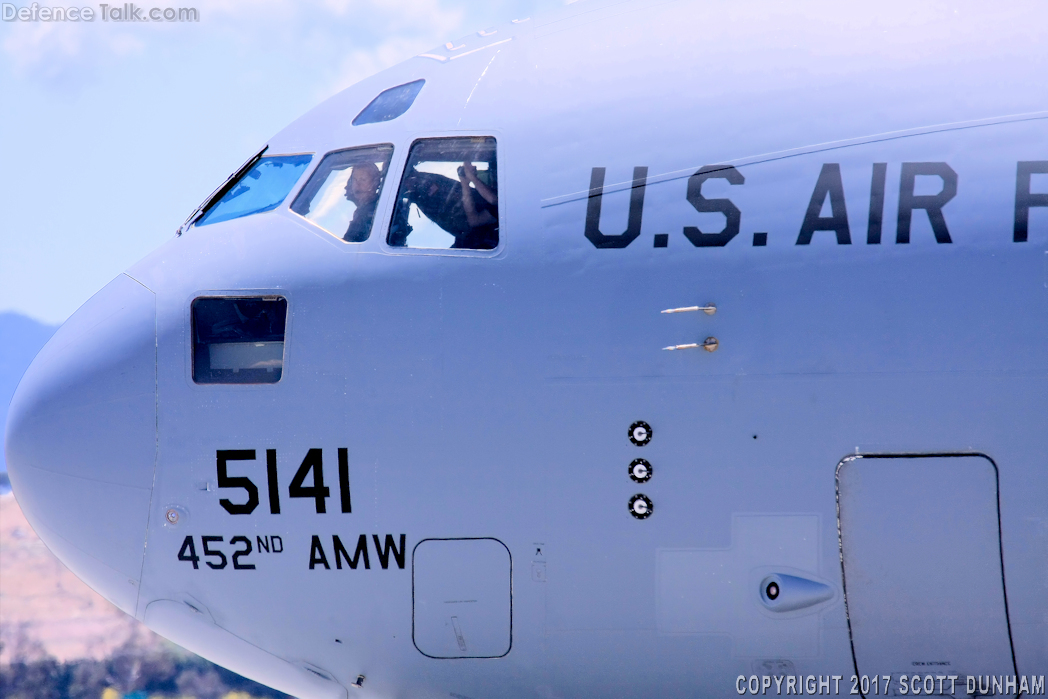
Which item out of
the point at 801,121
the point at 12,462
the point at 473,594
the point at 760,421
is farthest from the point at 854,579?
the point at 12,462

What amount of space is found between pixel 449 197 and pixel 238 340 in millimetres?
1485

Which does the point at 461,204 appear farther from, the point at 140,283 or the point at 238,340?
the point at 140,283

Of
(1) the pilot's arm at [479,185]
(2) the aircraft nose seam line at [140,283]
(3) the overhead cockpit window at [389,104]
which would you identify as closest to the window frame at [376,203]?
(3) the overhead cockpit window at [389,104]

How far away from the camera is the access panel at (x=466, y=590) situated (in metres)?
5.84

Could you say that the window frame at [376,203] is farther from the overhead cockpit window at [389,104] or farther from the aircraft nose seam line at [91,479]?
the aircraft nose seam line at [91,479]

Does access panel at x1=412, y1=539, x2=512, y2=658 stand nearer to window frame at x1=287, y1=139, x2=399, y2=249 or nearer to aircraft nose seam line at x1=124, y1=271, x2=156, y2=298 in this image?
window frame at x1=287, y1=139, x2=399, y2=249

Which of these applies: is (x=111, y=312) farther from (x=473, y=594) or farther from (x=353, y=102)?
(x=473, y=594)

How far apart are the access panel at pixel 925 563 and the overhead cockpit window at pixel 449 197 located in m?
2.44

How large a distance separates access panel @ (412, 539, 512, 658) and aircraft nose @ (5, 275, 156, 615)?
5.44 ft

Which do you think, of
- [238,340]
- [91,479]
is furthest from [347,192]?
[91,479]

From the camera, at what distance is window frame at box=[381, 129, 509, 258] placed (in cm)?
599

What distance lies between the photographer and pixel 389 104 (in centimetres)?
663

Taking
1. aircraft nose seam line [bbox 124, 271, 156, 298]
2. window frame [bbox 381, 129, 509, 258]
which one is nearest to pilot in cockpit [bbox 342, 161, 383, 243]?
window frame [bbox 381, 129, 509, 258]

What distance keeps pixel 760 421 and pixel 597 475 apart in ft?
3.09
